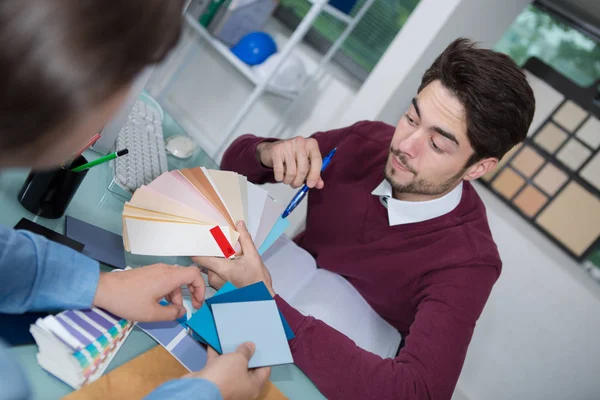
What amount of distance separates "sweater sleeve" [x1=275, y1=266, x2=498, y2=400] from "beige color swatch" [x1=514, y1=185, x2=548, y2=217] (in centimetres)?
95

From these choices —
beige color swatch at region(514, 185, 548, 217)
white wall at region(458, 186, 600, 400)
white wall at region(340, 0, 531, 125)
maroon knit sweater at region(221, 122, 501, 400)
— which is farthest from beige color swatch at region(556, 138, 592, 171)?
maroon knit sweater at region(221, 122, 501, 400)

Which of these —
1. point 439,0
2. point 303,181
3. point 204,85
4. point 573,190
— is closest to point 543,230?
point 573,190

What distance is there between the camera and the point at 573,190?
6.01 feet

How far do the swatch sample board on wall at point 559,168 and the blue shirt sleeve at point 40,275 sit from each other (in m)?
1.75

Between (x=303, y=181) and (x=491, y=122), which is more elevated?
(x=491, y=122)

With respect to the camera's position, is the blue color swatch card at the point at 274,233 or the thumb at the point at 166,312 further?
the blue color swatch card at the point at 274,233

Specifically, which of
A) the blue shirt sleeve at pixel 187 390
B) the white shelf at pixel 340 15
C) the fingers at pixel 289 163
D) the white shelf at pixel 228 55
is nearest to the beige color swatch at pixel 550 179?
the white shelf at pixel 340 15

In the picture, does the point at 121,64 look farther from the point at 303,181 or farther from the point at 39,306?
the point at 303,181

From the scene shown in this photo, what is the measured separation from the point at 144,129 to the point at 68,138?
77cm

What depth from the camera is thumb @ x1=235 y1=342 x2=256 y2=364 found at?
2.15ft

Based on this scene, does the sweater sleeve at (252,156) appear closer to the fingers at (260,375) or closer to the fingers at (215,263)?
the fingers at (215,263)

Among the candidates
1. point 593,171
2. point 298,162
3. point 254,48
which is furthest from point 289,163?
point 593,171

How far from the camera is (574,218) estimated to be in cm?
183

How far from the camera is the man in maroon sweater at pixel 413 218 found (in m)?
0.86
